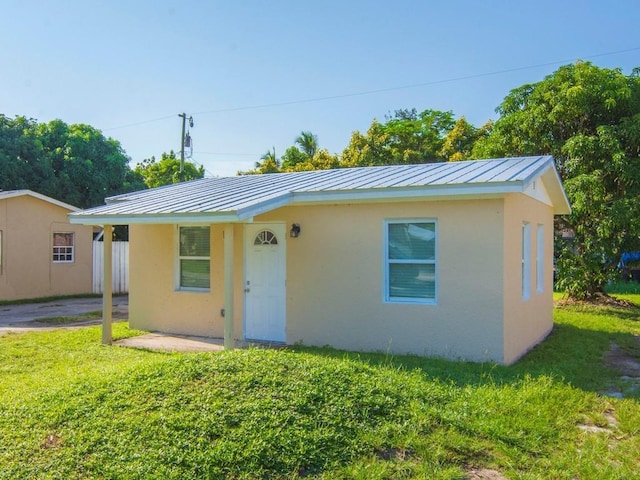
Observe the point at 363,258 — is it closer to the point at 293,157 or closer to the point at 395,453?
the point at 395,453

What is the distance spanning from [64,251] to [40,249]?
1053 mm

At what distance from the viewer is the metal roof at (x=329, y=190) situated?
25.5 feet

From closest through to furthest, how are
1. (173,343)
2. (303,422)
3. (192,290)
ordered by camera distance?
(303,422) → (173,343) → (192,290)

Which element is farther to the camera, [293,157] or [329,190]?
[293,157]

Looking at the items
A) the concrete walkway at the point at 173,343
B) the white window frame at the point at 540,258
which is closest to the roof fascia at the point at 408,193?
the concrete walkway at the point at 173,343

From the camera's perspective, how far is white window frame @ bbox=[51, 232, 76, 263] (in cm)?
1898

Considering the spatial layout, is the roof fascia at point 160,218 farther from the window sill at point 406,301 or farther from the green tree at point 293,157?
the green tree at point 293,157

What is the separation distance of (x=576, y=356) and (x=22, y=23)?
12433 millimetres

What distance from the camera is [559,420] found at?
18.1ft

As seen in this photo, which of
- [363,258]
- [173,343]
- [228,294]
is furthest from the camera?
[173,343]

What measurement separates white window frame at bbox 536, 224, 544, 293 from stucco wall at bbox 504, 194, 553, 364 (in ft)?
0.40

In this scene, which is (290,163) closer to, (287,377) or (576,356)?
(576,356)

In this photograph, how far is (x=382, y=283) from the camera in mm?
8742

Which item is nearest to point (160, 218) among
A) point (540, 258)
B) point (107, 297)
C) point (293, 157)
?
point (107, 297)
